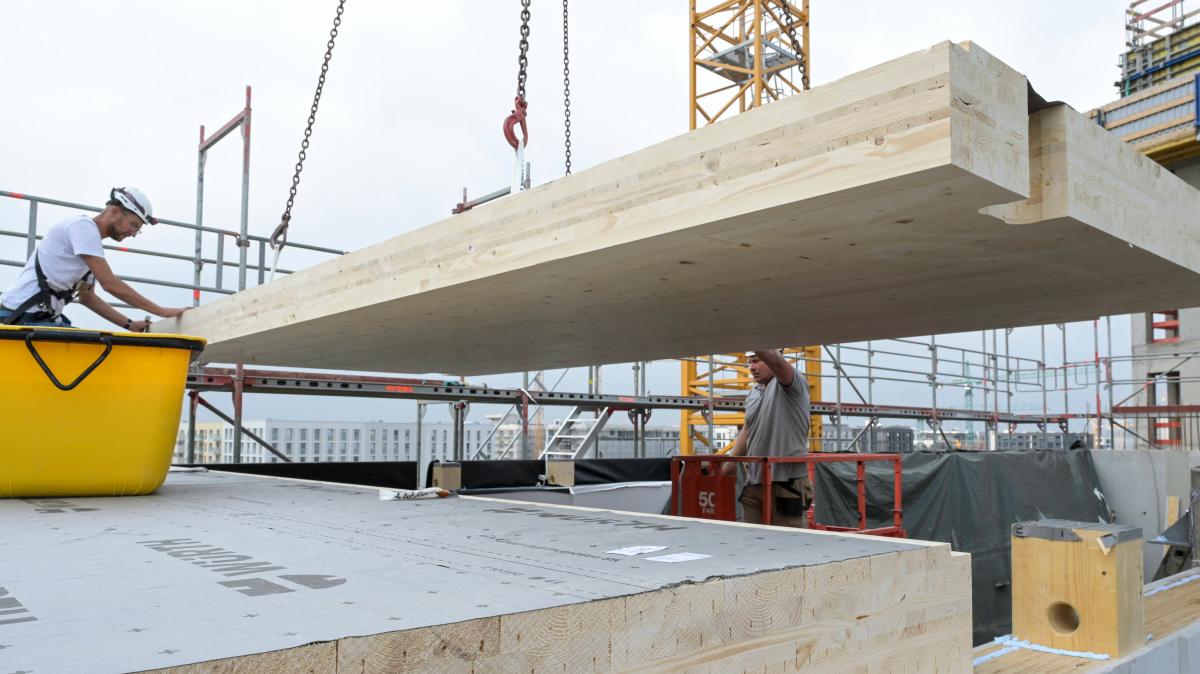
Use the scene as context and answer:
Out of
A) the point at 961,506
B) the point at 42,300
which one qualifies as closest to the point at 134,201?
the point at 42,300

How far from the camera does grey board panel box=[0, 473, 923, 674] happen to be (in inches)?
46.7

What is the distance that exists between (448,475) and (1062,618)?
5.32m

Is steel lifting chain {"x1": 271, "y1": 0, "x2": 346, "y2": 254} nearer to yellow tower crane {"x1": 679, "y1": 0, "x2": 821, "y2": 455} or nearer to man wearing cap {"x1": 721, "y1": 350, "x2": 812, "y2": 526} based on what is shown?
man wearing cap {"x1": 721, "y1": 350, "x2": 812, "y2": 526}

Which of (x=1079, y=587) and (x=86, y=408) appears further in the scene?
(x=86, y=408)

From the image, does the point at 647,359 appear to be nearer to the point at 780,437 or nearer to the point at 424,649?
the point at 780,437

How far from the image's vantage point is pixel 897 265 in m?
2.77

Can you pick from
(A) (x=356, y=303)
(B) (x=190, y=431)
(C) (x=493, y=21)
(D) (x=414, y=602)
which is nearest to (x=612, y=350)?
(A) (x=356, y=303)

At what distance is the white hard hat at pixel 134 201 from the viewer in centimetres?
410

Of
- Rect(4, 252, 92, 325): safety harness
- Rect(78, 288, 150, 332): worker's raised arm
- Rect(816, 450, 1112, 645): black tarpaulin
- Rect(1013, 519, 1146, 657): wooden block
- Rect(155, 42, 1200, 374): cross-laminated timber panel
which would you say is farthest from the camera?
Rect(816, 450, 1112, 645): black tarpaulin

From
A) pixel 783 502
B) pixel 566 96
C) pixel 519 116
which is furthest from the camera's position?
pixel 566 96

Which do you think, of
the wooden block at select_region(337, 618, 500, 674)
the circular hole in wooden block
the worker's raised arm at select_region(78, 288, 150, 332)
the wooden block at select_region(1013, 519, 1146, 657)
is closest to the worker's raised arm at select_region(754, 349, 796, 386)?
the wooden block at select_region(1013, 519, 1146, 657)

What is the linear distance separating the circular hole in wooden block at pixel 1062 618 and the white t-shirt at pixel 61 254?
4569 mm

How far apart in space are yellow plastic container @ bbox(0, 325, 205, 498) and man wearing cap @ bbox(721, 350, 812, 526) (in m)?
3.36

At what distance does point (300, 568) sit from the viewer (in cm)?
174
